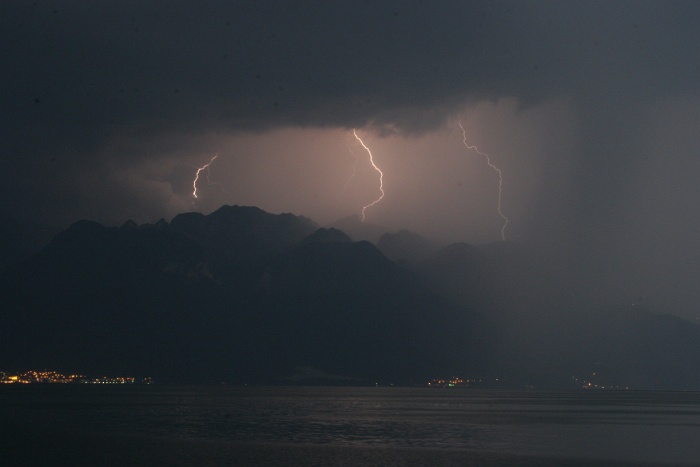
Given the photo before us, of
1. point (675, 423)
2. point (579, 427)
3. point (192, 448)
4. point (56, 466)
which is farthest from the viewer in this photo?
point (675, 423)

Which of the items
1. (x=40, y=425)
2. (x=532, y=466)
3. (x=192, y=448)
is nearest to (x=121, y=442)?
(x=192, y=448)

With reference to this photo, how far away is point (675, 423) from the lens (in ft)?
417

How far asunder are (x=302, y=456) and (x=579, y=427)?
55.5 meters

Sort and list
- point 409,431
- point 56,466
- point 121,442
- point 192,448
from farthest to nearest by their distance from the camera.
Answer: point 409,431 → point 121,442 → point 192,448 → point 56,466

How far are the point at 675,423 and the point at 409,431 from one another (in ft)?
165

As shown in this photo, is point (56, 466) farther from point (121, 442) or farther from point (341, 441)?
point (341, 441)

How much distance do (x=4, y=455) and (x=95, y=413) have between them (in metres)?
65.1

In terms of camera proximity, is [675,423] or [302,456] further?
[675,423]

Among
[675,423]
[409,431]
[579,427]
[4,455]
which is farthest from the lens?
[675,423]

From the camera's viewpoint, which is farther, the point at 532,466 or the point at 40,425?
the point at 40,425

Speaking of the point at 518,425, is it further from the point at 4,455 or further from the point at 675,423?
the point at 4,455

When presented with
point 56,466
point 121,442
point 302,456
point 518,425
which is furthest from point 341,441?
point 518,425

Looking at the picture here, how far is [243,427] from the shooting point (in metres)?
100

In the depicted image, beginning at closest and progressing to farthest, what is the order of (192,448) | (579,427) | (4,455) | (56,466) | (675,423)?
(56,466)
(4,455)
(192,448)
(579,427)
(675,423)
